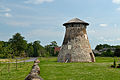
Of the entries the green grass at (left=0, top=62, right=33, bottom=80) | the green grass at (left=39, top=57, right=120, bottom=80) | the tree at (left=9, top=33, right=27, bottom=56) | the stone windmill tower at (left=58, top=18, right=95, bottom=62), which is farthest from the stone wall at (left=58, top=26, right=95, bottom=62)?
the tree at (left=9, top=33, right=27, bottom=56)

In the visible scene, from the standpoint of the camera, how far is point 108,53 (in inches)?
2975

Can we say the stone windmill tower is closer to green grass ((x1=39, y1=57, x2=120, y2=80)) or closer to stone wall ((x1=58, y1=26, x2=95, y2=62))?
stone wall ((x1=58, y1=26, x2=95, y2=62))

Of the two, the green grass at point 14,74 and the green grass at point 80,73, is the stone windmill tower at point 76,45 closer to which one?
the green grass at point 80,73

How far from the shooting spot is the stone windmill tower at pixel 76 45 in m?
33.5

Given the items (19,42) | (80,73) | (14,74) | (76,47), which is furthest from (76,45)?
(19,42)

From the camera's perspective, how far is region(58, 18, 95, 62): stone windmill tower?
33.5 meters

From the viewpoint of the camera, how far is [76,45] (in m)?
34.0

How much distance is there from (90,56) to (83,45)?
9.99ft

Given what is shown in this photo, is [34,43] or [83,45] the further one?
[34,43]

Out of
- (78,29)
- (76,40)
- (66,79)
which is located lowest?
(66,79)

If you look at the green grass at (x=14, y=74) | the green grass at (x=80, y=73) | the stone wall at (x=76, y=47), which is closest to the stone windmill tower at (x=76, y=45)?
the stone wall at (x=76, y=47)

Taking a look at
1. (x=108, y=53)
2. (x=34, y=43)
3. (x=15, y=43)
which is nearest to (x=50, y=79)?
(x=108, y=53)

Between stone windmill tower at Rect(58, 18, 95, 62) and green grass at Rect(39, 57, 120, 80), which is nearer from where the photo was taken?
green grass at Rect(39, 57, 120, 80)

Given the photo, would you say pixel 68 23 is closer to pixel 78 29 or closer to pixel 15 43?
pixel 78 29
